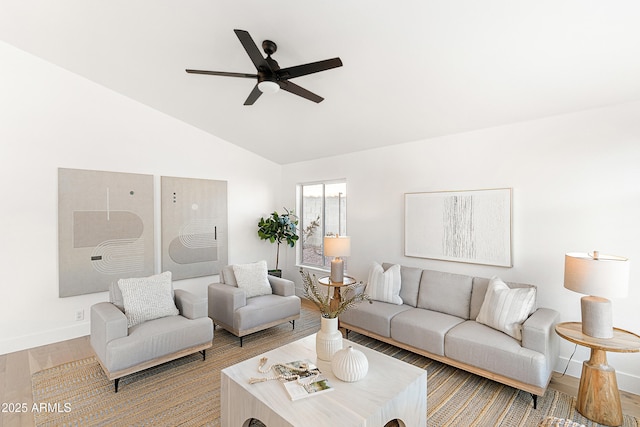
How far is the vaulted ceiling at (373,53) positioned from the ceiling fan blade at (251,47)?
1.45ft

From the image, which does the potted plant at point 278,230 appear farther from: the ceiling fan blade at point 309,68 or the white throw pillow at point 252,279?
A: the ceiling fan blade at point 309,68

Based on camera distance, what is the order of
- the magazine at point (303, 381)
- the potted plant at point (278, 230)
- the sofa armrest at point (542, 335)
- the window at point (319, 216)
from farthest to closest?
the potted plant at point (278, 230)
the window at point (319, 216)
the sofa armrest at point (542, 335)
the magazine at point (303, 381)

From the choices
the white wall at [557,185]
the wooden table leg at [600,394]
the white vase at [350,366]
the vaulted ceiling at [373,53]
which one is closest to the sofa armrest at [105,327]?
the white vase at [350,366]

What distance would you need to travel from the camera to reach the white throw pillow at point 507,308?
2670mm

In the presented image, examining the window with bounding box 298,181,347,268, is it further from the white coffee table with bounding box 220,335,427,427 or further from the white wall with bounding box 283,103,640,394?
the white coffee table with bounding box 220,335,427,427

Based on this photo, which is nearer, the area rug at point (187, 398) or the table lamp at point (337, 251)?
the area rug at point (187, 398)

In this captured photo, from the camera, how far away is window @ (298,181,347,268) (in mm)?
4984

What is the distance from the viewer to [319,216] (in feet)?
17.5

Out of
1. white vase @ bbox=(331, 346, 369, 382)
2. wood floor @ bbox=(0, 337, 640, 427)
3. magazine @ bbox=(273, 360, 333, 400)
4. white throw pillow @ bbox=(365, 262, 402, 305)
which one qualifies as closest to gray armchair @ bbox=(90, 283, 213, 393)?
wood floor @ bbox=(0, 337, 640, 427)

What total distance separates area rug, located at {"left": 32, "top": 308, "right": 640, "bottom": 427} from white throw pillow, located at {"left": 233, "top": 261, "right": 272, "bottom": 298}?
87 cm

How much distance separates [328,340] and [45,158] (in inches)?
149

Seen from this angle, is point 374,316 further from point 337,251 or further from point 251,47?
point 251,47

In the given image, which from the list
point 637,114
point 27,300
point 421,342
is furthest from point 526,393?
point 27,300

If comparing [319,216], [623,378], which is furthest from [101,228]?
[623,378]
